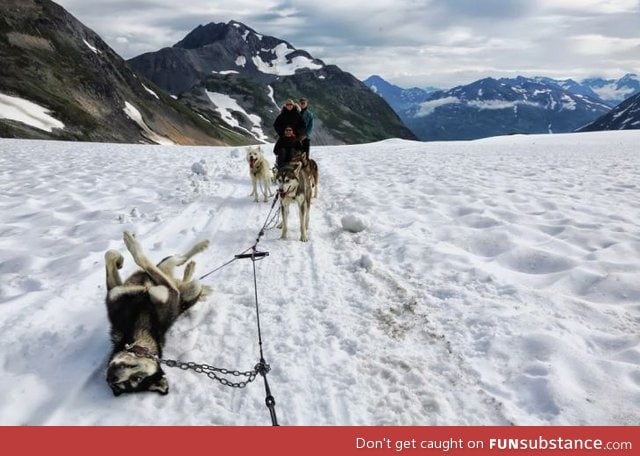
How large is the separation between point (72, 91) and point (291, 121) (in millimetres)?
88671

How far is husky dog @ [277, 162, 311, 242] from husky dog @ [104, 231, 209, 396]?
371 cm

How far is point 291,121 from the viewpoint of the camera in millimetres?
12570

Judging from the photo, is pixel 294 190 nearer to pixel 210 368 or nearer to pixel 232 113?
pixel 210 368

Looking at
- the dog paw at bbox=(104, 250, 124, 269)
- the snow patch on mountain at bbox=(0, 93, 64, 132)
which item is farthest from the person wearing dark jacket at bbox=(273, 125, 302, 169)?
the snow patch on mountain at bbox=(0, 93, 64, 132)

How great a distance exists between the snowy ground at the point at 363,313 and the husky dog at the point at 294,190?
369 millimetres

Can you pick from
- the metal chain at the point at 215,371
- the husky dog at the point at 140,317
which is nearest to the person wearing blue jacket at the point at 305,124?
the husky dog at the point at 140,317

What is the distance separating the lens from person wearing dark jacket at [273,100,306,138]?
1252cm

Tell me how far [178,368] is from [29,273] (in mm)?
3606

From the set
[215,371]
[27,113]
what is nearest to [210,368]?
[215,371]

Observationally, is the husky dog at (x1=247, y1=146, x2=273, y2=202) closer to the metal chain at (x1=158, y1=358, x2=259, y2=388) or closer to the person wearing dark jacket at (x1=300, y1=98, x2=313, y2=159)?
the person wearing dark jacket at (x1=300, y1=98, x2=313, y2=159)

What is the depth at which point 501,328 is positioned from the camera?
5391 millimetres

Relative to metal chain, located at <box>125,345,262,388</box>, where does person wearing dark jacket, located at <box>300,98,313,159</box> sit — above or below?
above
